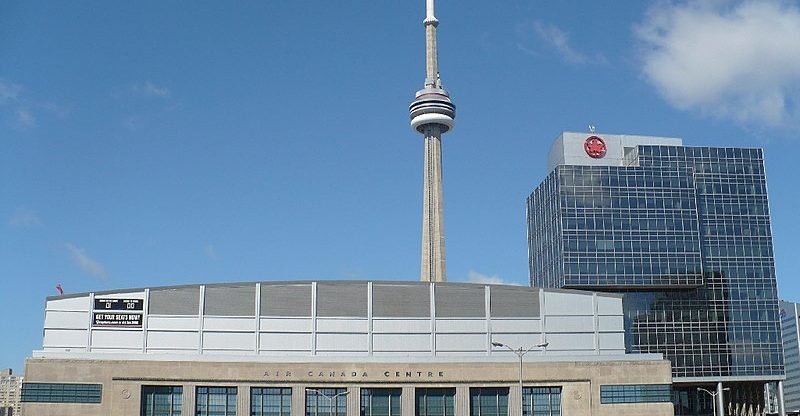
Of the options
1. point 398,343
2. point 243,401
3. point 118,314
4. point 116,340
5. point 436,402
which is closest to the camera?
point 243,401

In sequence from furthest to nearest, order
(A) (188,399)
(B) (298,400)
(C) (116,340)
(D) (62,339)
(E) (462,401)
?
(E) (462,401) → (C) (116,340) → (B) (298,400) → (D) (62,339) → (A) (188,399)

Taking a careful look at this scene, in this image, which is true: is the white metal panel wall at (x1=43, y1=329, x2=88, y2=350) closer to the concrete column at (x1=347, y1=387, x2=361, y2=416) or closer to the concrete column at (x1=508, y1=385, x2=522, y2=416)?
the concrete column at (x1=347, y1=387, x2=361, y2=416)

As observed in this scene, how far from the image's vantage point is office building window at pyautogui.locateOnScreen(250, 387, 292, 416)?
9231cm

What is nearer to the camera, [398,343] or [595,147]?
[398,343]

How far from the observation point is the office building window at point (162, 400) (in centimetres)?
9131

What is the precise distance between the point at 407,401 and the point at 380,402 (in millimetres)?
2633

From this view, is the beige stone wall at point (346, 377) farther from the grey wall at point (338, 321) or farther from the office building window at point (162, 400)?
the grey wall at point (338, 321)

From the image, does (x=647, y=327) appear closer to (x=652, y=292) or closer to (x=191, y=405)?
(x=652, y=292)

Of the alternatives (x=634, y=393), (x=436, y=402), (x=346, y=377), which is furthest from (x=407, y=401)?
(x=634, y=393)

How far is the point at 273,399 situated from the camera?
92500 millimetres

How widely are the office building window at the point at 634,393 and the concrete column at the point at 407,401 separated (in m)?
18.6

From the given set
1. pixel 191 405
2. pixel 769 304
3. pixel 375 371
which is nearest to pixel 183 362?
pixel 191 405

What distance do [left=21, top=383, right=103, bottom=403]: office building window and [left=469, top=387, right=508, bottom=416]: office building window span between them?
116ft

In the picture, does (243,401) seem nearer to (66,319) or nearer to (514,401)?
(66,319)
